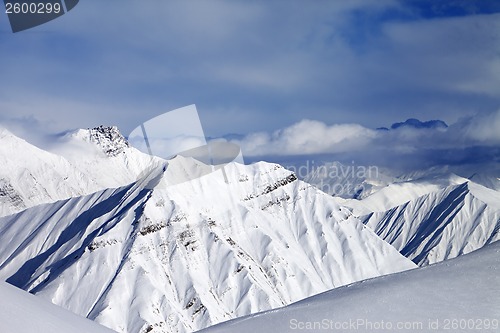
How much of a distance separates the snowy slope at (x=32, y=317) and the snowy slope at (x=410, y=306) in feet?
20.5

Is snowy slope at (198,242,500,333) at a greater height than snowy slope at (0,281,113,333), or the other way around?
snowy slope at (0,281,113,333)

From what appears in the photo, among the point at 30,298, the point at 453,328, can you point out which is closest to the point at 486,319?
the point at 453,328

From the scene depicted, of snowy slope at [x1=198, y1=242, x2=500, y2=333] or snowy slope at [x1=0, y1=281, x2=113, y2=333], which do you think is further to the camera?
snowy slope at [x1=198, y1=242, x2=500, y2=333]

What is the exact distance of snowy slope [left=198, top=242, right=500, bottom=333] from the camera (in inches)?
894

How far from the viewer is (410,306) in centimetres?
2411

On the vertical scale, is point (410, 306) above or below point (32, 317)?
below

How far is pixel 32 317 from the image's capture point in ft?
65.0

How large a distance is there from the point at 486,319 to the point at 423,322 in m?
2.22

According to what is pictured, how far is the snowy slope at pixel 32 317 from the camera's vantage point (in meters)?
18.5

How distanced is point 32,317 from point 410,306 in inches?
554

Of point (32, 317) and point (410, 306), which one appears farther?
point (410, 306)

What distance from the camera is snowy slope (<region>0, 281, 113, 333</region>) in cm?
1852

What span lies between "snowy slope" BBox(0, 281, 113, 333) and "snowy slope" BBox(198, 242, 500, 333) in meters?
6.24

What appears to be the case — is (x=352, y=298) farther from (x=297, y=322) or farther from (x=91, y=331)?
(x=91, y=331)
